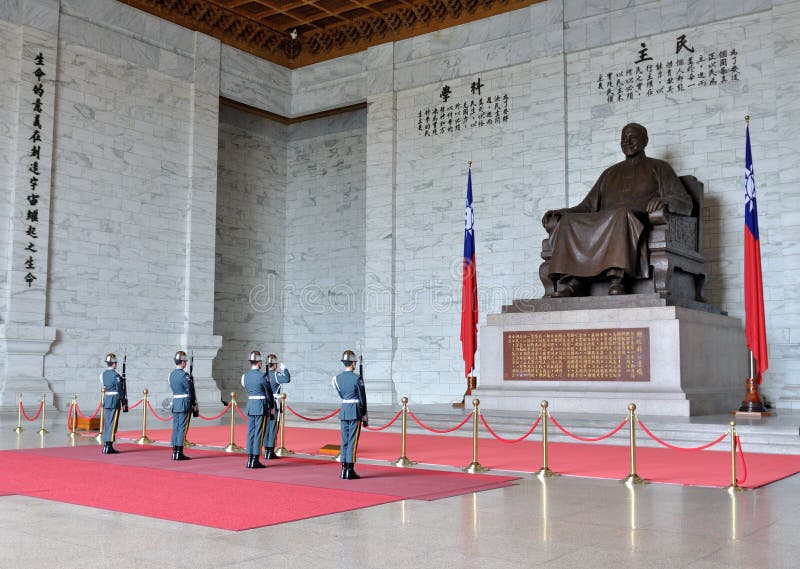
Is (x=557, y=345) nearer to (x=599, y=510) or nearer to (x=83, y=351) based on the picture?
(x=599, y=510)

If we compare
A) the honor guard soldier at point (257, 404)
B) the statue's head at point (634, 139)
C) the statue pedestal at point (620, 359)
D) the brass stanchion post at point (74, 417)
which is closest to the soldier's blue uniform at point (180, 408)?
the honor guard soldier at point (257, 404)

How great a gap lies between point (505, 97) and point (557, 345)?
4403mm

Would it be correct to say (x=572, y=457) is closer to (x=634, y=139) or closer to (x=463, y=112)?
(x=634, y=139)

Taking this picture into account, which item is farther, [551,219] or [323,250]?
[323,250]

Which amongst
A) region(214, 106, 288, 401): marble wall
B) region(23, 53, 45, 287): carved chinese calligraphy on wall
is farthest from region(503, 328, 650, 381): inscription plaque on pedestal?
region(214, 106, 288, 401): marble wall

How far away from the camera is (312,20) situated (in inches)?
517

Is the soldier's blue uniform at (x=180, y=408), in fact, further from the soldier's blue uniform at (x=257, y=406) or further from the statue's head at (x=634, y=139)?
the statue's head at (x=634, y=139)

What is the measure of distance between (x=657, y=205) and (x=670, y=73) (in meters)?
2.75

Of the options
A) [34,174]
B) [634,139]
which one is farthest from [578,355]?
[34,174]

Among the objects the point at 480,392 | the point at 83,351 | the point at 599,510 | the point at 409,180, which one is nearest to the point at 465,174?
the point at 409,180

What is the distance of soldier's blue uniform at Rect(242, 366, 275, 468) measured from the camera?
A: 6102 millimetres

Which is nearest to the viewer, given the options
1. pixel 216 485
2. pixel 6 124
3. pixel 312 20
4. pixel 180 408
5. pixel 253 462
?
pixel 216 485

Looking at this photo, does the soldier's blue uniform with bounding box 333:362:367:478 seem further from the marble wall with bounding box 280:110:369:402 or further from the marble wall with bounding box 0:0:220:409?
the marble wall with bounding box 280:110:369:402

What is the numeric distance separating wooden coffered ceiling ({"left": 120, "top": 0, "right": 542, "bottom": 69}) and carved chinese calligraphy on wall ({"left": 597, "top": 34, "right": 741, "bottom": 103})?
1752 millimetres
